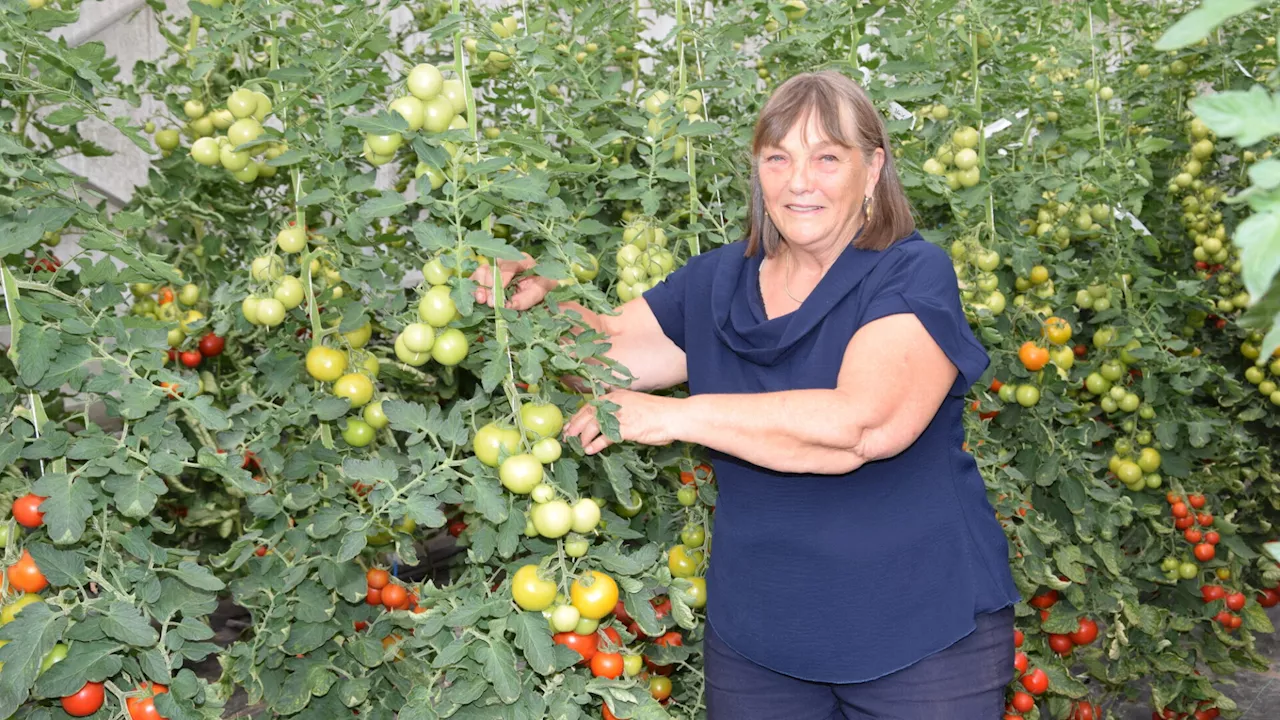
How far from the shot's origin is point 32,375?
1.31 metres

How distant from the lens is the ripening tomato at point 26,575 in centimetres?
132

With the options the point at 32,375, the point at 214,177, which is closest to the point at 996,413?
the point at 214,177

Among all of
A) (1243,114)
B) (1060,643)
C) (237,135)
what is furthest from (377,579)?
(1060,643)

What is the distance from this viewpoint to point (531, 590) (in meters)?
1.30

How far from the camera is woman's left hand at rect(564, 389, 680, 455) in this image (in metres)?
1.40

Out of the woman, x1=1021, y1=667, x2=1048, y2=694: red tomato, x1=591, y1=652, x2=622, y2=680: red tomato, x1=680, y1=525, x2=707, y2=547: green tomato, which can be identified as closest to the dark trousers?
the woman

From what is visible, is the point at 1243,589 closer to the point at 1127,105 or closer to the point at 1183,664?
the point at 1183,664

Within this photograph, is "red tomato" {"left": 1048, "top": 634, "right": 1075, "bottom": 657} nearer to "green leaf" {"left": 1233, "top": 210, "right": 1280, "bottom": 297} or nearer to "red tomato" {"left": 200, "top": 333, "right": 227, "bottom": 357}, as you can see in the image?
"red tomato" {"left": 200, "top": 333, "right": 227, "bottom": 357}

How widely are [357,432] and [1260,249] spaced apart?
4.45 feet

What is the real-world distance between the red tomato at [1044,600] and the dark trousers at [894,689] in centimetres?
94

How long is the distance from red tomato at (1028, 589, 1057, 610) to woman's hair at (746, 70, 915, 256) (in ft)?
4.04

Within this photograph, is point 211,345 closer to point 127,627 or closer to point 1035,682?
point 127,627

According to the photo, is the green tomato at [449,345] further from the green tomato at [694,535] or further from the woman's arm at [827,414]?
the green tomato at [694,535]

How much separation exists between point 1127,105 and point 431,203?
8.58ft
